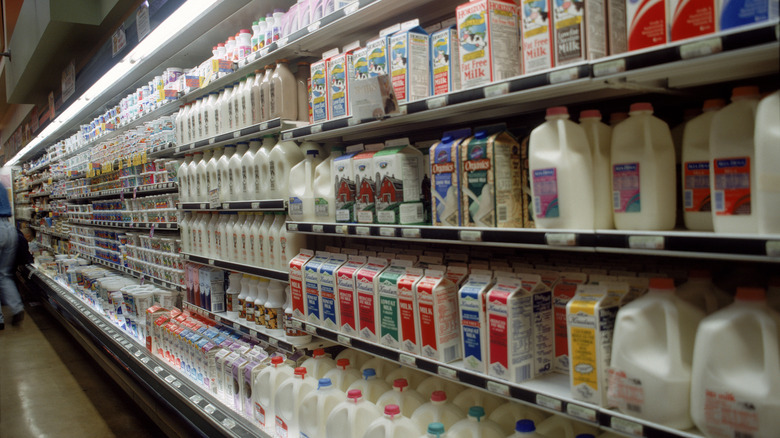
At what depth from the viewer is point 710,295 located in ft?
4.78

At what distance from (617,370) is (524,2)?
Result: 1.16m

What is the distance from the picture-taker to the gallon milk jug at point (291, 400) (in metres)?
2.56

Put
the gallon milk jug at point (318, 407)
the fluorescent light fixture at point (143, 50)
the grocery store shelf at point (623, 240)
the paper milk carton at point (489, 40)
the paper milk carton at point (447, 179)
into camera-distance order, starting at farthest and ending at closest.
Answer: the fluorescent light fixture at point (143, 50) → the gallon milk jug at point (318, 407) → the paper milk carton at point (447, 179) → the paper milk carton at point (489, 40) → the grocery store shelf at point (623, 240)

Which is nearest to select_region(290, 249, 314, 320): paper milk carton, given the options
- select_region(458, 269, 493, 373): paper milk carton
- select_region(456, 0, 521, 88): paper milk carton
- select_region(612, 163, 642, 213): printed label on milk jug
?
select_region(458, 269, 493, 373): paper milk carton

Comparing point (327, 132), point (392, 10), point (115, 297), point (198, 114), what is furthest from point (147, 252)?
point (392, 10)

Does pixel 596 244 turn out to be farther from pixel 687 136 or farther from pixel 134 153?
pixel 134 153

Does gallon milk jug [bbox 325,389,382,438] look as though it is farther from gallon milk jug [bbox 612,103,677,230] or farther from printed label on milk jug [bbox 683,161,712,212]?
printed label on milk jug [bbox 683,161,712,212]

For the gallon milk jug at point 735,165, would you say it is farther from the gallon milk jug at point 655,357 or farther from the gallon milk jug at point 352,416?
the gallon milk jug at point 352,416

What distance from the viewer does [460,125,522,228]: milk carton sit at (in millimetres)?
1761

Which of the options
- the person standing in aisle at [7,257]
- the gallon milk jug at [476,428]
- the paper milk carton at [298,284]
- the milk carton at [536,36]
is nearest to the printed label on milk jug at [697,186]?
the milk carton at [536,36]

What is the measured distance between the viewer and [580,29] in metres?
1.49

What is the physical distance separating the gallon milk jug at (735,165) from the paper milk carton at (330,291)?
5.33 ft

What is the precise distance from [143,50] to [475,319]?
4.08 meters

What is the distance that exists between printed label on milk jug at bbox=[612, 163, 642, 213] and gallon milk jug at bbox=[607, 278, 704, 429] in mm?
221
